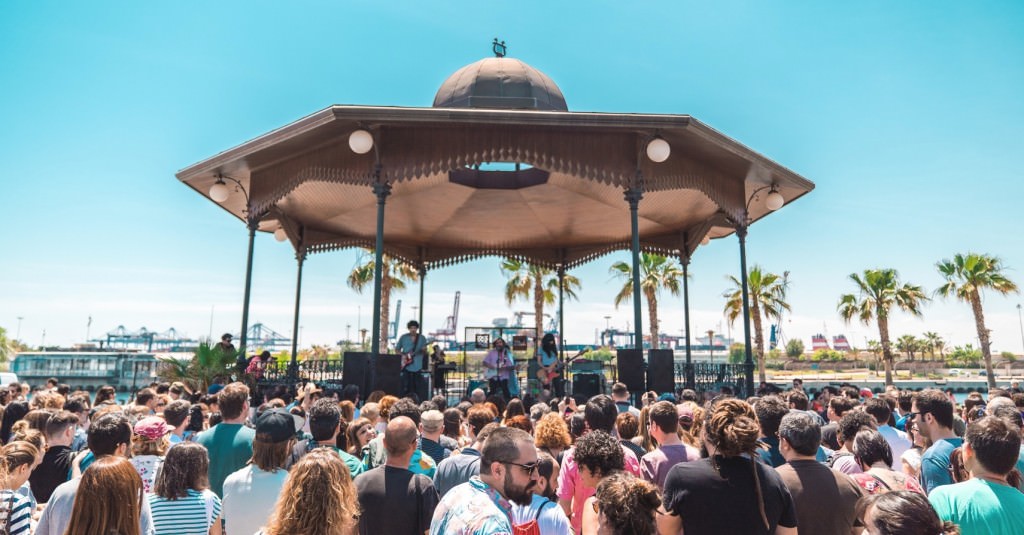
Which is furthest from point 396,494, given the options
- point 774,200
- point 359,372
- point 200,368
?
point 774,200

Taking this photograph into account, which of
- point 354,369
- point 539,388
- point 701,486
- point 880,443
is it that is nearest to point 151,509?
point 701,486

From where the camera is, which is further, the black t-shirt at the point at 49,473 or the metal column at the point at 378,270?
the metal column at the point at 378,270

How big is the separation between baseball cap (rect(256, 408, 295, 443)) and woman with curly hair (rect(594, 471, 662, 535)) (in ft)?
6.76

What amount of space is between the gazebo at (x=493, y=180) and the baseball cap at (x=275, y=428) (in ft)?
20.3

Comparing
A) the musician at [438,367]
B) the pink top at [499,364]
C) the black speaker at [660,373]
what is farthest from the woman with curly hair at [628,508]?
the musician at [438,367]

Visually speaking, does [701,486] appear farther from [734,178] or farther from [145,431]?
[734,178]

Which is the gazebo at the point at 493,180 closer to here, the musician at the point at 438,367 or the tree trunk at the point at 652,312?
the musician at the point at 438,367

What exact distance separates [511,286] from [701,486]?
29.3 meters

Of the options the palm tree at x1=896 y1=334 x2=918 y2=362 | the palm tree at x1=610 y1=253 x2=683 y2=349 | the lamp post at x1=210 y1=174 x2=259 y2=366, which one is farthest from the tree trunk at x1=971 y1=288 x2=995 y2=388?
the palm tree at x1=896 y1=334 x2=918 y2=362

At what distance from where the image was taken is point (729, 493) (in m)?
2.65

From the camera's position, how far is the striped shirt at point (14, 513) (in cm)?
287

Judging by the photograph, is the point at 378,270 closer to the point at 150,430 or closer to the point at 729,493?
the point at 150,430

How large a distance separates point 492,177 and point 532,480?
1135 centimetres

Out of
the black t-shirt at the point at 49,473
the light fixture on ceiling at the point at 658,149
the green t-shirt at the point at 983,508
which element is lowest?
the black t-shirt at the point at 49,473
